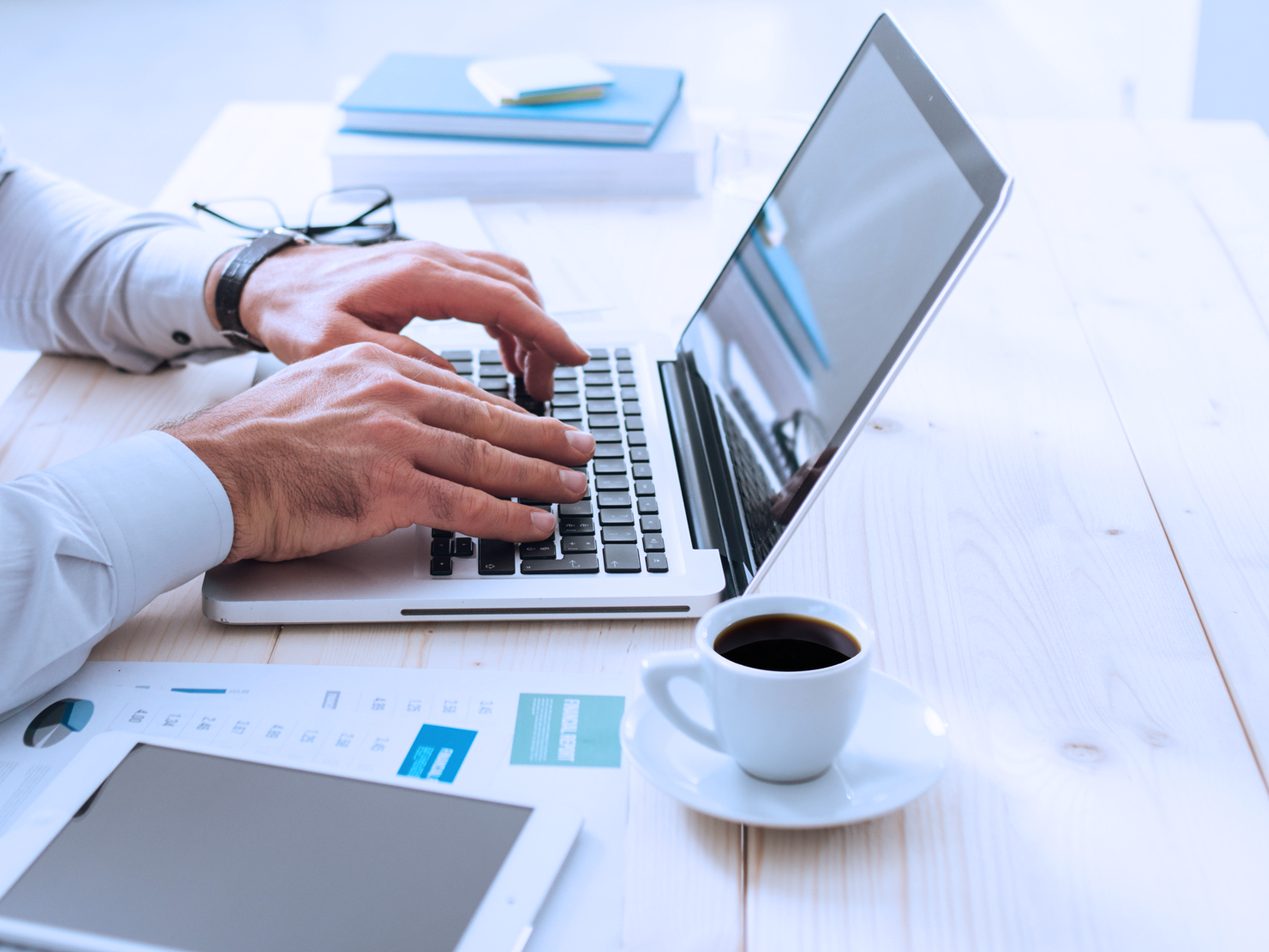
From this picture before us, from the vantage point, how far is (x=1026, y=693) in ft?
2.15

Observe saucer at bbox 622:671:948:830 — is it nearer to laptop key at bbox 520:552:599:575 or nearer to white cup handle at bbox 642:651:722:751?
white cup handle at bbox 642:651:722:751

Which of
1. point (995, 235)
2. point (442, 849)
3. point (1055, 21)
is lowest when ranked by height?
point (1055, 21)

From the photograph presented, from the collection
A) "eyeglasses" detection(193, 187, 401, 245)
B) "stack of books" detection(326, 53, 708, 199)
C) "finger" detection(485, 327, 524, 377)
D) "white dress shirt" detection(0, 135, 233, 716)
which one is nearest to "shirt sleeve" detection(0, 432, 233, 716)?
"white dress shirt" detection(0, 135, 233, 716)

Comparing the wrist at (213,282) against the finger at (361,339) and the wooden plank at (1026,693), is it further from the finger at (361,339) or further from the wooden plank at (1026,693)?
the wooden plank at (1026,693)

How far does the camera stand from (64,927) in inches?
19.4

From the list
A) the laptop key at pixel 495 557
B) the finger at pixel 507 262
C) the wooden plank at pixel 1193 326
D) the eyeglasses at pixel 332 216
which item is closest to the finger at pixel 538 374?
the finger at pixel 507 262

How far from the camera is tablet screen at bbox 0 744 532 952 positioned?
49cm

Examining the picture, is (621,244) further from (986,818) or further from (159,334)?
(986,818)

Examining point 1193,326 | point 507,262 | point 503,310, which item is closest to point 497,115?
point 507,262

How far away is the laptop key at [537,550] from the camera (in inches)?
29.7

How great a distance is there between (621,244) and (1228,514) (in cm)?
66

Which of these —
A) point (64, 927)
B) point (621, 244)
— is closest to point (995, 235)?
point (621, 244)

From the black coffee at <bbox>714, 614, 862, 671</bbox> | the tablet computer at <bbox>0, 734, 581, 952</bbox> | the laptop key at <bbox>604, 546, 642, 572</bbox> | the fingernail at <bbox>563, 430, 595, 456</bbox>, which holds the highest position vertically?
the black coffee at <bbox>714, 614, 862, 671</bbox>

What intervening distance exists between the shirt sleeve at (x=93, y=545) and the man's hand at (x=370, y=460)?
0.9 inches
